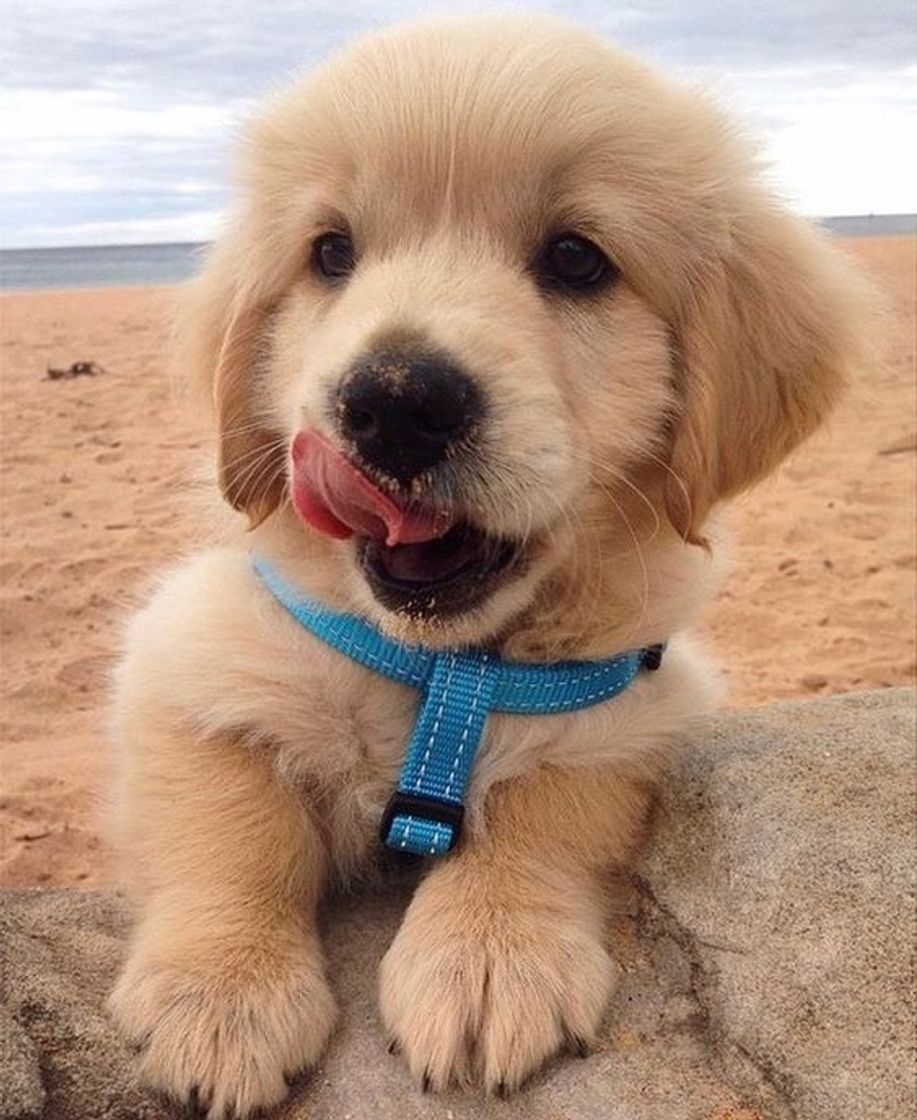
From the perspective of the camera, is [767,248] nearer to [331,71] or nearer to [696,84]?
[696,84]

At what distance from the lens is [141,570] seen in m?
5.35

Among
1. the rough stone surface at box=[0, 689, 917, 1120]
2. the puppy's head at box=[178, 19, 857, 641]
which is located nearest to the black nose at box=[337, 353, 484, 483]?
the puppy's head at box=[178, 19, 857, 641]

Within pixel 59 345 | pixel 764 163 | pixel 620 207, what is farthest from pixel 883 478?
pixel 59 345

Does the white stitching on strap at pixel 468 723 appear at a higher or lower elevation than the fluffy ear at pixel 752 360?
lower

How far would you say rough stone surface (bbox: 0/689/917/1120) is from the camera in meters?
1.84

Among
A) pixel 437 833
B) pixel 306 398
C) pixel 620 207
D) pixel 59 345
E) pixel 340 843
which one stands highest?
pixel 620 207

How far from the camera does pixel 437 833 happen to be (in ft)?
7.00

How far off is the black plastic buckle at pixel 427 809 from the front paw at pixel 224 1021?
10.6 inches

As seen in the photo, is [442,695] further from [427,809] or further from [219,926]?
[219,926]

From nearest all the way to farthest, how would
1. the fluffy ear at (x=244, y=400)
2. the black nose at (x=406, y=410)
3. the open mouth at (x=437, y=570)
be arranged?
the black nose at (x=406, y=410), the open mouth at (x=437, y=570), the fluffy ear at (x=244, y=400)

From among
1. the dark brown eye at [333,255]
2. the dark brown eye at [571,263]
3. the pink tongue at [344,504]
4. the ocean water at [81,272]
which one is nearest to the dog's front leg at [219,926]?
the pink tongue at [344,504]

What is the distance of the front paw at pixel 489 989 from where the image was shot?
6.09ft

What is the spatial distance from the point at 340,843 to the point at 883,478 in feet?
17.4

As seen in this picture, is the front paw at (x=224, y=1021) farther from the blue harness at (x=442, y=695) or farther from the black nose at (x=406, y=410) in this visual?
the black nose at (x=406, y=410)
